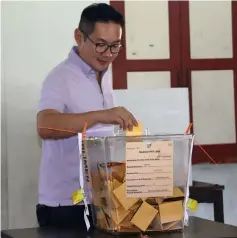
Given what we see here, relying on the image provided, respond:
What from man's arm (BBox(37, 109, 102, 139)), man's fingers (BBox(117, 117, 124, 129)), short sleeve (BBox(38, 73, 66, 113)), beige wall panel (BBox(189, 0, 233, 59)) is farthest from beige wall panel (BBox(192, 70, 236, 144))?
man's fingers (BBox(117, 117, 124, 129))

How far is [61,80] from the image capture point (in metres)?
1.59

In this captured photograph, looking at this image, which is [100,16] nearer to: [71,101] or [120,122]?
[71,101]

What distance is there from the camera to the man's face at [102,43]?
164 cm

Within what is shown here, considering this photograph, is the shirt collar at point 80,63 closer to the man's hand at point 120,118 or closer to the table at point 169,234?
the man's hand at point 120,118

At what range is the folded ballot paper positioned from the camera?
3.98 feet

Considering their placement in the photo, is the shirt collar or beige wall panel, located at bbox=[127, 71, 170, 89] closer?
the shirt collar

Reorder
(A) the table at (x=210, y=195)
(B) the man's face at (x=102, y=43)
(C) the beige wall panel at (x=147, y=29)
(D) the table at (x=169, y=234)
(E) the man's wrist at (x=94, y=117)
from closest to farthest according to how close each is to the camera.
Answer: (D) the table at (x=169, y=234) → (E) the man's wrist at (x=94, y=117) → (B) the man's face at (x=102, y=43) → (A) the table at (x=210, y=195) → (C) the beige wall panel at (x=147, y=29)

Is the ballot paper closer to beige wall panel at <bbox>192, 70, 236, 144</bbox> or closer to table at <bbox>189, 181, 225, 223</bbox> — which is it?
table at <bbox>189, 181, 225, 223</bbox>

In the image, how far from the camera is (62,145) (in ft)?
5.24

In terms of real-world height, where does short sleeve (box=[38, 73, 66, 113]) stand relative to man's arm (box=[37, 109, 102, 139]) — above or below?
above

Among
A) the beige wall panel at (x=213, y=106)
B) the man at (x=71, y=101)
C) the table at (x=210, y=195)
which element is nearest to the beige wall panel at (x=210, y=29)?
the beige wall panel at (x=213, y=106)

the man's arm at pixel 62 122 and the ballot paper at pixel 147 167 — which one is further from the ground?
the man's arm at pixel 62 122

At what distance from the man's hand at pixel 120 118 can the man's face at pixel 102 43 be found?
37 centimetres

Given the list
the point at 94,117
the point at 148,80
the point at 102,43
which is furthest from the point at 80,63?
the point at 148,80
